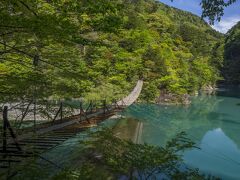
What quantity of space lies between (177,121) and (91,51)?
6849mm

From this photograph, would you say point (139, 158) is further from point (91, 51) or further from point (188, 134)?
point (91, 51)

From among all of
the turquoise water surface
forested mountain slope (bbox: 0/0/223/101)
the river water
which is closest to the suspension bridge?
the river water

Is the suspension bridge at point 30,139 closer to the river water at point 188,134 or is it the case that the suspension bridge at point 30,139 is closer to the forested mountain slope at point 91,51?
the river water at point 188,134

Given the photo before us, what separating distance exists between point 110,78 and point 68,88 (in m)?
12.5

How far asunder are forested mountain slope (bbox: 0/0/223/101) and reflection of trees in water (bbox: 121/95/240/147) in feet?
6.18

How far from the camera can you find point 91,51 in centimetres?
2041

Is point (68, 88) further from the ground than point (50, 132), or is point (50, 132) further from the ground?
point (68, 88)

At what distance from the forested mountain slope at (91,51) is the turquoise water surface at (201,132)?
2.05 metres

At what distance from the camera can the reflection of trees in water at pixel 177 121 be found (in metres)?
14.5

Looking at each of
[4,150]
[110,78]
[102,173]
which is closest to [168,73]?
[110,78]

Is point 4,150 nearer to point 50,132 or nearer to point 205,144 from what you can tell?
point 50,132

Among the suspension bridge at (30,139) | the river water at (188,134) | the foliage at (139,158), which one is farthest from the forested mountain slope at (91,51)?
the river water at (188,134)

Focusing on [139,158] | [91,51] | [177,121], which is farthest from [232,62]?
[139,158]

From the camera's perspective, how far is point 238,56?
54.8 meters
